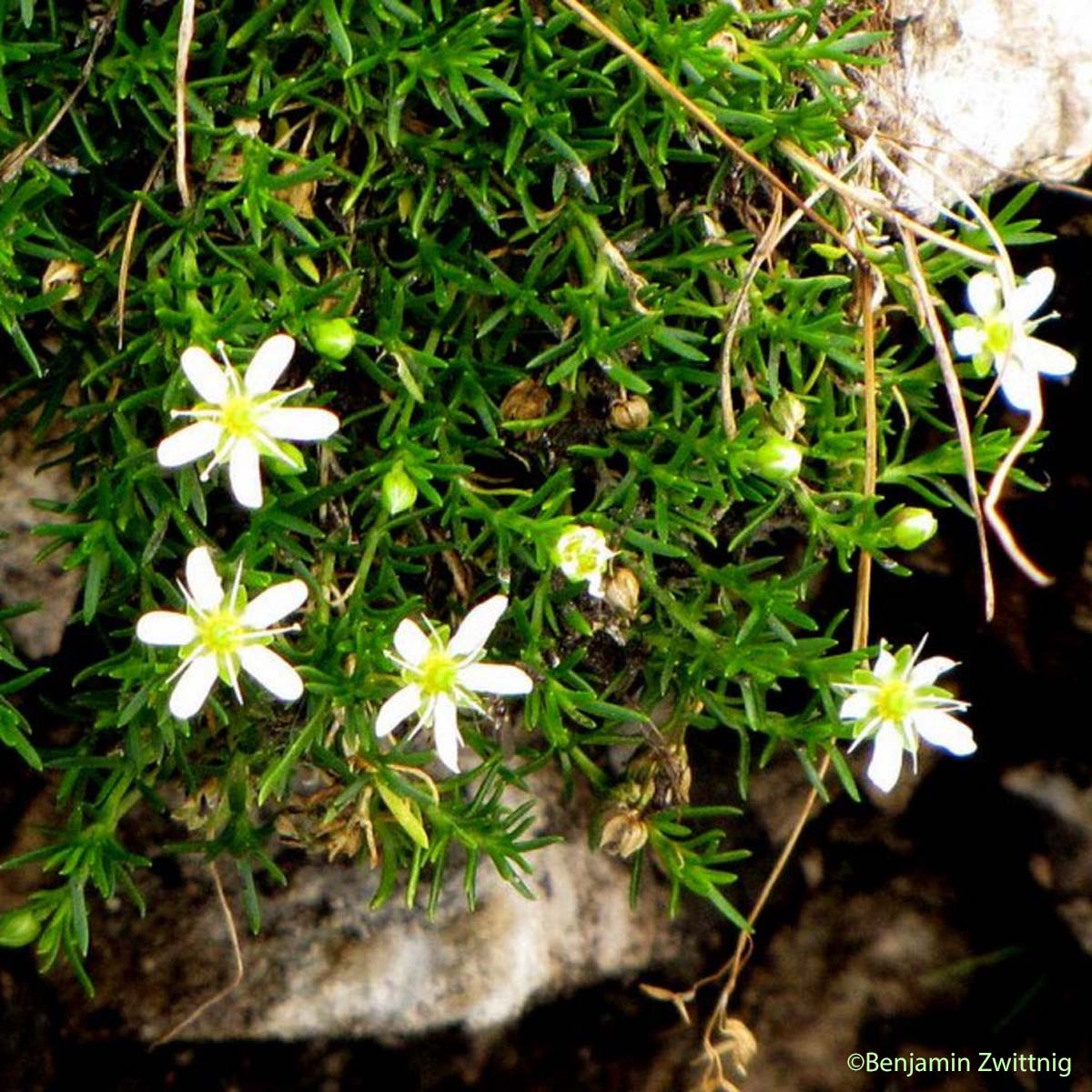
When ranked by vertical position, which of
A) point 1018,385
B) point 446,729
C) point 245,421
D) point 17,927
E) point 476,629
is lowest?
point 17,927

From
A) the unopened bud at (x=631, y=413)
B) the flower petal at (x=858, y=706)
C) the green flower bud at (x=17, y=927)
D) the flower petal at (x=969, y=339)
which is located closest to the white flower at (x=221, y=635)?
the green flower bud at (x=17, y=927)

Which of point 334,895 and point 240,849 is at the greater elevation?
point 240,849

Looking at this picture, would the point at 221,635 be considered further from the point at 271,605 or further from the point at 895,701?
the point at 895,701

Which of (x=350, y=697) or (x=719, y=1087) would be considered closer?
(x=350, y=697)

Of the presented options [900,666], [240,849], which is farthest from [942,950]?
[240,849]

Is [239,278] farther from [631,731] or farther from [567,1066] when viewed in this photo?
[567,1066]

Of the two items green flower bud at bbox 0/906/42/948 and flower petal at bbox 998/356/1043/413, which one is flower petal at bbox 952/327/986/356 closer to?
flower petal at bbox 998/356/1043/413

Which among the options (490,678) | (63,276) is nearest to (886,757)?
(490,678)
